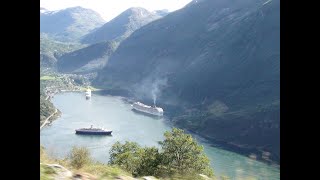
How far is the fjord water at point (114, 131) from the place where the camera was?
106 feet

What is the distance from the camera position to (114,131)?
45219 mm

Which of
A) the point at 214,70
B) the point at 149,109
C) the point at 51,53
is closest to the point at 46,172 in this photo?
the point at 149,109

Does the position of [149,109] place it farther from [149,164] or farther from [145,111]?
[149,164]

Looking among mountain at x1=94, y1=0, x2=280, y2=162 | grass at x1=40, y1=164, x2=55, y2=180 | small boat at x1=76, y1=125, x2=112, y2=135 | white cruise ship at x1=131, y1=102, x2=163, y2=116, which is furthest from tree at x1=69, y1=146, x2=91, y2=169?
white cruise ship at x1=131, y1=102, x2=163, y2=116

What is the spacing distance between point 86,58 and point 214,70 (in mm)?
57461

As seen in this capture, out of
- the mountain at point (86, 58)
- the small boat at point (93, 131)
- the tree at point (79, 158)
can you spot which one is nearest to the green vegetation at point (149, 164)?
the tree at point (79, 158)

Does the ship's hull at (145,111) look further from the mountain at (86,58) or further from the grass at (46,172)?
the grass at (46,172)

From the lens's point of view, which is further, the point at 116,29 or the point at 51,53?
the point at 116,29

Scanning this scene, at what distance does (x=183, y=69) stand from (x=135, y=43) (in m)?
33.5

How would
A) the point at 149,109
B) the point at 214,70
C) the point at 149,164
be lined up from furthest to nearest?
the point at 214,70 < the point at 149,109 < the point at 149,164
